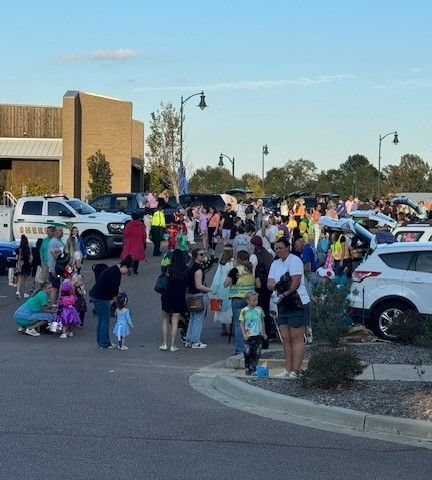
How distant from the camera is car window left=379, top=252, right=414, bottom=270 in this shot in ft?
52.4

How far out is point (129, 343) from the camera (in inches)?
649

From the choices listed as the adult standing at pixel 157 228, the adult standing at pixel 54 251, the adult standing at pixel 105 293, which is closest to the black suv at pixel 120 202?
the adult standing at pixel 157 228

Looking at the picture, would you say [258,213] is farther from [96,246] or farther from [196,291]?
[196,291]

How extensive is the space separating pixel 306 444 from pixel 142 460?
1.67 meters

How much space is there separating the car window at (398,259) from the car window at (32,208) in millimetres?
16951

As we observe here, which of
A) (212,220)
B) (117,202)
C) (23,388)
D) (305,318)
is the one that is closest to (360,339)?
(305,318)

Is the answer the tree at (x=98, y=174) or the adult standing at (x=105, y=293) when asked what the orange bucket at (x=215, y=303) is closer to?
the adult standing at (x=105, y=293)

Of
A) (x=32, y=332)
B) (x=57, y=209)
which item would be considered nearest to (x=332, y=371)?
(x=32, y=332)

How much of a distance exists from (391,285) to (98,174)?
42.7 meters

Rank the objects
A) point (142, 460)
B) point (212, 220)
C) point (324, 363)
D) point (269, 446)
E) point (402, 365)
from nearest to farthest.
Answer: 1. point (142, 460)
2. point (269, 446)
3. point (324, 363)
4. point (402, 365)
5. point (212, 220)

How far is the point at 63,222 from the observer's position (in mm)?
30703

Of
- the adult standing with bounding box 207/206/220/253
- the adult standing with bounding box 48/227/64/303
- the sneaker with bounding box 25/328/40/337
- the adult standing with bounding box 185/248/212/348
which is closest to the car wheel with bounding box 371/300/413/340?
the adult standing with bounding box 185/248/212/348

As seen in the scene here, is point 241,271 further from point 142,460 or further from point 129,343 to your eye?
point 142,460

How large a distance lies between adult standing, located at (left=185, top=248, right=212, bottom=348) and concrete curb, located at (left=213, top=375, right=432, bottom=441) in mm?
3959
